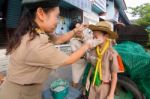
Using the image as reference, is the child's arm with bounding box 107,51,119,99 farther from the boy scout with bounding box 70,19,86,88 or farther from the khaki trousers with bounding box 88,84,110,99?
the boy scout with bounding box 70,19,86,88

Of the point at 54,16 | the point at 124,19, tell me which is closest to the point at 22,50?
the point at 54,16

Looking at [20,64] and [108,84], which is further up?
[20,64]

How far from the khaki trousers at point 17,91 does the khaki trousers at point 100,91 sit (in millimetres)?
1030

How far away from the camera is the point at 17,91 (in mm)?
2285

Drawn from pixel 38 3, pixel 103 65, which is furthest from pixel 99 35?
pixel 38 3

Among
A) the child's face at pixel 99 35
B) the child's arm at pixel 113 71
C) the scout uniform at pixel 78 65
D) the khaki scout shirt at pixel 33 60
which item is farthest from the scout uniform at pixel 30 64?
the scout uniform at pixel 78 65

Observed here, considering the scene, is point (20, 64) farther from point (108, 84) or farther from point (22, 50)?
point (108, 84)

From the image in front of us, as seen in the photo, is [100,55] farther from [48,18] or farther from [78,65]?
[48,18]

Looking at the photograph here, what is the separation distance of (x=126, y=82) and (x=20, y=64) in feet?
7.04

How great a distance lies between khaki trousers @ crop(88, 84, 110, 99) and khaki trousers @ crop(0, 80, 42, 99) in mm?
1030

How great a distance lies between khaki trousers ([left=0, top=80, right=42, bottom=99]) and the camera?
2287mm

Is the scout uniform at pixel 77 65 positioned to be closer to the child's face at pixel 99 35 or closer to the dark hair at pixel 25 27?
the child's face at pixel 99 35

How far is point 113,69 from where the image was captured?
3.19 metres

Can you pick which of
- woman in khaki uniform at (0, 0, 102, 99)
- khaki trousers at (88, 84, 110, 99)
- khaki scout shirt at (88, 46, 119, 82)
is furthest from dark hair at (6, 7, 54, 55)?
khaki trousers at (88, 84, 110, 99)
